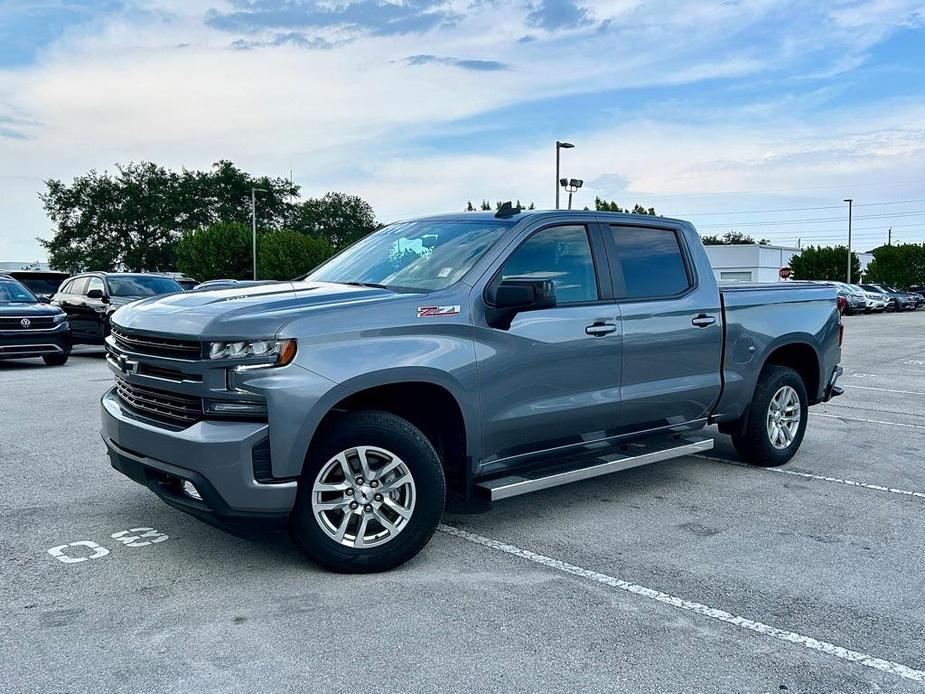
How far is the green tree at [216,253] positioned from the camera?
217ft

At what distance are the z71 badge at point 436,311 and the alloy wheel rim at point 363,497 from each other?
75 centimetres

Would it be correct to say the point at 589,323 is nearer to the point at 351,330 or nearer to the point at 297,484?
the point at 351,330

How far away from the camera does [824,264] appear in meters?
74.4

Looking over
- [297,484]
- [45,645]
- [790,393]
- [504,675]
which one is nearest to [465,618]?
[504,675]

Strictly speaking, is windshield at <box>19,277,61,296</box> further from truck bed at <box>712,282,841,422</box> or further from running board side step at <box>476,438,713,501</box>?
running board side step at <box>476,438,713,501</box>

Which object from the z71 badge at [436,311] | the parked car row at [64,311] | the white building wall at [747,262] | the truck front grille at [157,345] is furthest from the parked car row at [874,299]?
the truck front grille at [157,345]

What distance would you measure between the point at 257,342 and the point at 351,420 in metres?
0.61

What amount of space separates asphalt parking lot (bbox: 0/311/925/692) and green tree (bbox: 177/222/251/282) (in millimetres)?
61959

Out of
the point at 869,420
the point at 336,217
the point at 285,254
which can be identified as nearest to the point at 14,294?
the point at 869,420

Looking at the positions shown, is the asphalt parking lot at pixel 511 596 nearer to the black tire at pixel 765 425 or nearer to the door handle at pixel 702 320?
the black tire at pixel 765 425

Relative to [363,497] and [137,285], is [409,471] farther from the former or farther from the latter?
[137,285]

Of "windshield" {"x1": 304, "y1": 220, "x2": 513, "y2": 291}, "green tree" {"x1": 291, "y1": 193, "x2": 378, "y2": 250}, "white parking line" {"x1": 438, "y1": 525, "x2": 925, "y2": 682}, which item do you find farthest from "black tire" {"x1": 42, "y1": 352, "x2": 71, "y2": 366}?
"green tree" {"x1": 291, "y1": 193, "x2": 378, "y2": 250}

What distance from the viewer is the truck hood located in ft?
13.6

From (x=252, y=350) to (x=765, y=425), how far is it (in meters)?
4.36
